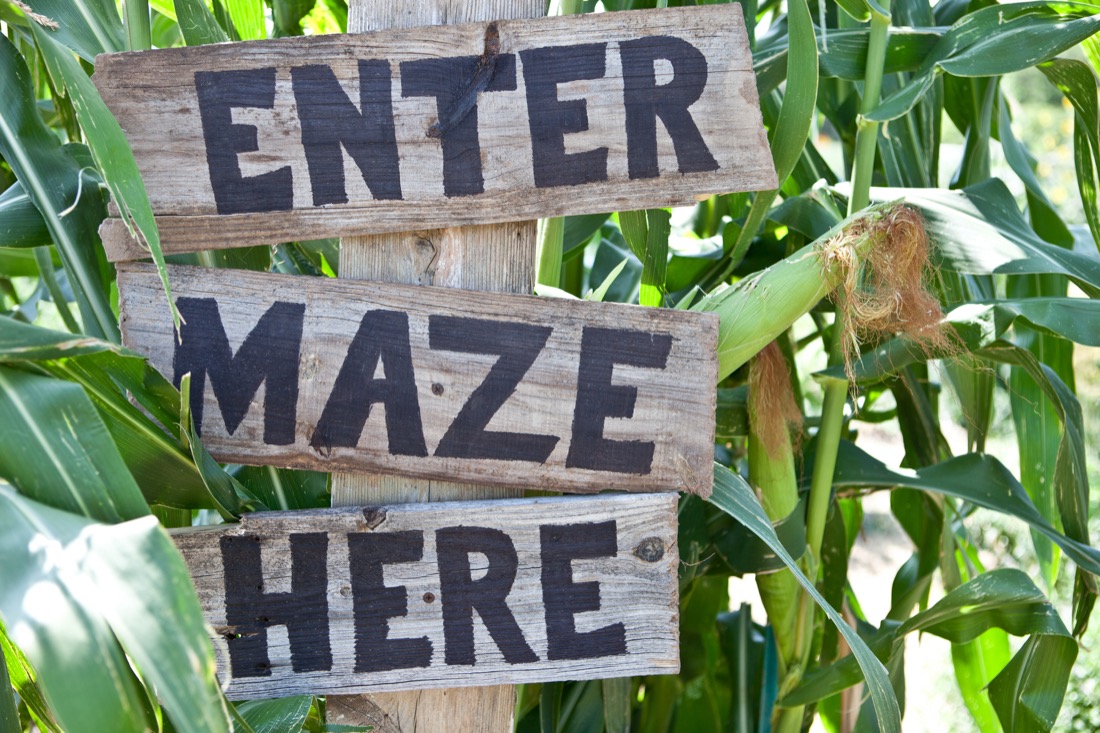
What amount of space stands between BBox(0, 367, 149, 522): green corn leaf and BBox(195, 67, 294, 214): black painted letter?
8.2 inches

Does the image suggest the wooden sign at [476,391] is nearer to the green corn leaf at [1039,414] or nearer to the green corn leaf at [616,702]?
the green corn leaf at [616,702]

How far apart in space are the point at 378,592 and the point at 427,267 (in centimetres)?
24

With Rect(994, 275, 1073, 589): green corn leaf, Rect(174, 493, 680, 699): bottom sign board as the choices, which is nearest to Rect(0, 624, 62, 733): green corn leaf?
Rect(174, 493, 680, 699): bottom sign board

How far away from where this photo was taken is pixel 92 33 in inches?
28.5

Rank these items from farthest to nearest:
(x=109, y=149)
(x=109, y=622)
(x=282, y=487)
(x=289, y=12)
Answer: (x=289, y=12), (x=282, y=487), (x=109, y=149), (x=109, y=622)

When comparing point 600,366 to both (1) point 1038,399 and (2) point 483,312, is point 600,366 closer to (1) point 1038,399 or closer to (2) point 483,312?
(2) point 483,312

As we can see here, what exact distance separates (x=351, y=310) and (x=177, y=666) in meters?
0.31

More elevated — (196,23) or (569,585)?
(196,23)

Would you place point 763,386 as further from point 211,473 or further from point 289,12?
point 289,12

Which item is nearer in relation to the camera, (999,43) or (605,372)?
(605,372)

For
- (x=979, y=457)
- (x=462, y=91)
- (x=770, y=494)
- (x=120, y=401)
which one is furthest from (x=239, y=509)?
(x=979, y=457)

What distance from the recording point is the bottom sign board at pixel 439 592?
630 mm

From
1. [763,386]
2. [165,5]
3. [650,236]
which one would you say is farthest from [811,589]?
[165,5]

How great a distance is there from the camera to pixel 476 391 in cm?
63
